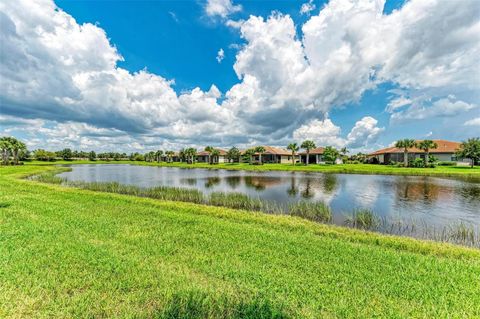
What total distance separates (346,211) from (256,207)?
21.0 feet

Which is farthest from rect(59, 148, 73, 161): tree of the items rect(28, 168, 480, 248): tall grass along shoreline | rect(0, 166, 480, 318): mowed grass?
rect(0, 166, 480, 318): mowed grass

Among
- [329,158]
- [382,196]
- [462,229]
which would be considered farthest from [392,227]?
[329,158]

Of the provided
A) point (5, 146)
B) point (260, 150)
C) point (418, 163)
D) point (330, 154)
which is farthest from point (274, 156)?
point (5, 146)

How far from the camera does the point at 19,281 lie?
490 centimetres

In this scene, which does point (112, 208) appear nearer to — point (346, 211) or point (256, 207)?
point (256, 207)

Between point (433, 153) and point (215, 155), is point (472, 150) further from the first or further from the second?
point (215, 155)

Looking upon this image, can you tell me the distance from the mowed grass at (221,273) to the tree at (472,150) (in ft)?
198

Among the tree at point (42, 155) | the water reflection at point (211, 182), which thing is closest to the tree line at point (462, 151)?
the water reflection at point (211, 182)

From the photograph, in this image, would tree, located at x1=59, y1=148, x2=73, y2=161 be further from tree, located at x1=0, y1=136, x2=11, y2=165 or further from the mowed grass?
the mowed grass

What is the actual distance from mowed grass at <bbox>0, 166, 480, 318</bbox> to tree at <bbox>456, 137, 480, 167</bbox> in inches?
2378

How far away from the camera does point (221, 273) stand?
217 inches

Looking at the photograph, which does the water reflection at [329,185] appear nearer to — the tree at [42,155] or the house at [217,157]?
the house at [217,157]

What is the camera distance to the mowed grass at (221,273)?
4.24m

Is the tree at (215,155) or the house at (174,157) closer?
the tree at (215,155)
